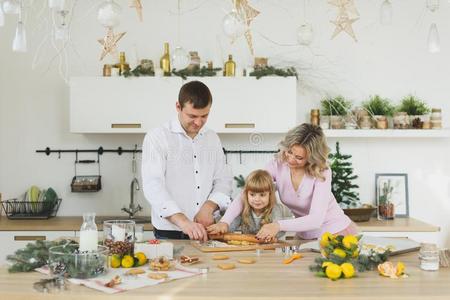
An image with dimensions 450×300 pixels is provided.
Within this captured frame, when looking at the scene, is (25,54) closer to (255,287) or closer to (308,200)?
(308,200)

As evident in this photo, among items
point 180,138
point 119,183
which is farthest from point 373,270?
point 119,183

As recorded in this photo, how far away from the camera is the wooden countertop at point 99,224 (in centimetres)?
426

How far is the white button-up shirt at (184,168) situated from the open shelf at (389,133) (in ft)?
4.77


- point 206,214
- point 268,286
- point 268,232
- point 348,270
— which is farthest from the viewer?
point 206,214

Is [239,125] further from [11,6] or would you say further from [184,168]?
[11,6]

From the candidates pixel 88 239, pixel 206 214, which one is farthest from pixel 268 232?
pixel 88 239

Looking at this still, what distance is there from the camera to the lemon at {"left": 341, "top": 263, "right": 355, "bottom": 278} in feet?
7.02

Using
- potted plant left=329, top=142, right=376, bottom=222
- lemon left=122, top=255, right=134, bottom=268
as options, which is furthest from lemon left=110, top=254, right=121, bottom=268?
potted plant left=329, top=142, right=376, bottom=222

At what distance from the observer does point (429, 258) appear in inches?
89.6

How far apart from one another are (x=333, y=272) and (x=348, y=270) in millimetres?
59

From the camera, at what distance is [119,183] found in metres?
4.89

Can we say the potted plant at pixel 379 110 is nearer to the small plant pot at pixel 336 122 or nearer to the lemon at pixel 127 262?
the small plant pot at pixel 336 122

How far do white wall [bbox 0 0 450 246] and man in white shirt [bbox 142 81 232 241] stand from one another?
58.1 inches

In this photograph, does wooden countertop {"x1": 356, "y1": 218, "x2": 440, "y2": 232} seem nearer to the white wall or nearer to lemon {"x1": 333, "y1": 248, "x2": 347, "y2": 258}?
the white wall
